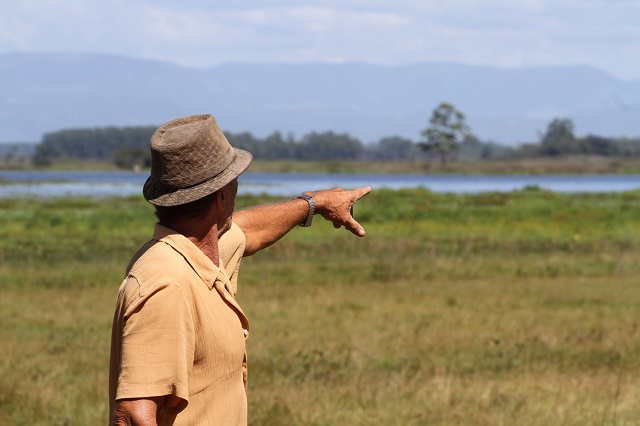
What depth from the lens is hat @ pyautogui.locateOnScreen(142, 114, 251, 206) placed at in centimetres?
294

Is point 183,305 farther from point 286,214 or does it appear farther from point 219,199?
point 286,214

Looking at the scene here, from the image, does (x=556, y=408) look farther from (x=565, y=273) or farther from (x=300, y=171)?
(x=300, y=171)

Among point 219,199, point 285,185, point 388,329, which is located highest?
point 219,199

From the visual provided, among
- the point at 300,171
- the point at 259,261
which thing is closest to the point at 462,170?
the point at 300,171

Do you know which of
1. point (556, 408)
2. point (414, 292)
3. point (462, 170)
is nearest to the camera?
point (556, 408)

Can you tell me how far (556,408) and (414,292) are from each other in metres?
8.94

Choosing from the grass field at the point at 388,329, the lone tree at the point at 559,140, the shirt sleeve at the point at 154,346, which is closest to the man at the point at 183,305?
the shirt sleeve at the point at 154,346

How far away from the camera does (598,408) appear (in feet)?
24.6

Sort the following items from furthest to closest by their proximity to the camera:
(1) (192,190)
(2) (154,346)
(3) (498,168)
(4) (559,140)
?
(4) (559,140) < (3) (498,168) < (1) (192,190) < (2) (154,346)

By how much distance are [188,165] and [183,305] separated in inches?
15.2

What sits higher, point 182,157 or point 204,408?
point 182,157

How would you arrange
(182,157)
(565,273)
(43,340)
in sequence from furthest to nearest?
(565,273) → (43,340) → (182,157)

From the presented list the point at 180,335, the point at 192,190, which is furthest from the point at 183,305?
the point at 192,190

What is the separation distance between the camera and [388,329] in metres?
12.3
